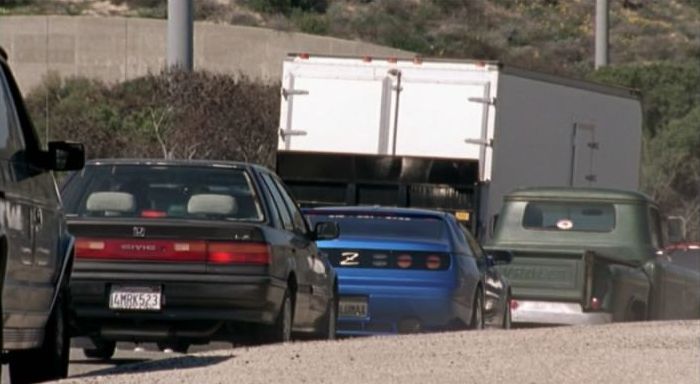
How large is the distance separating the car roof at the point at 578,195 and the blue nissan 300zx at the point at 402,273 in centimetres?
342

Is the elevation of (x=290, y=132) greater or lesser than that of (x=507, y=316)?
greater

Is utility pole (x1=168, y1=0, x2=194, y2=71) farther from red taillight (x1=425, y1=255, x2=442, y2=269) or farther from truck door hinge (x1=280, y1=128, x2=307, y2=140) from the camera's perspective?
red taillight (x1=425, y1=255, x2=442, y2=269)

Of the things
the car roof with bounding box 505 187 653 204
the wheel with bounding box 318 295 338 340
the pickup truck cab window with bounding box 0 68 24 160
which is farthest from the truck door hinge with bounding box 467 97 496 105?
the pickup truck cab window with bounding box 0 68 24 160

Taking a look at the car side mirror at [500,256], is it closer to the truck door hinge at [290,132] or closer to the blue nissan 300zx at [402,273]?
the blue nissan 300zx at [402,273]

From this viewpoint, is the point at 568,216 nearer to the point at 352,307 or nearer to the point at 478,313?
the point at 478,313

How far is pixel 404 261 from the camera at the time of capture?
18250 mm

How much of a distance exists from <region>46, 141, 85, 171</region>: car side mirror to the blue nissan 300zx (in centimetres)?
591

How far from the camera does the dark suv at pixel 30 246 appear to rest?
441 inches

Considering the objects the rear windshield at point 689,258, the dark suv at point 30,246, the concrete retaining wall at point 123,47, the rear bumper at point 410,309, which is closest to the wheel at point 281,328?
the dark suv at point 30,246

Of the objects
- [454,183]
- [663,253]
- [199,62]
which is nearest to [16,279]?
[663,253]

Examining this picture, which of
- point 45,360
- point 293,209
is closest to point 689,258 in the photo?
point 293,209

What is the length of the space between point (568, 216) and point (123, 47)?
103ft

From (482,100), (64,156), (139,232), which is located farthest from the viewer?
(482,100)

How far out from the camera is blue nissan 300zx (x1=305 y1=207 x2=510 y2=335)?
1798cm
